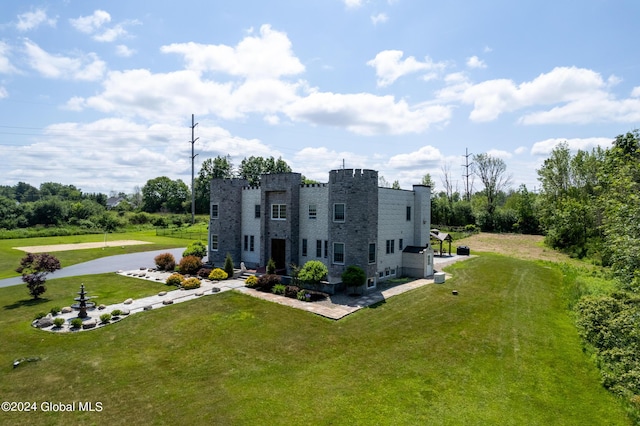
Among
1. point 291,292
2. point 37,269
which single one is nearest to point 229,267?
point 291,292

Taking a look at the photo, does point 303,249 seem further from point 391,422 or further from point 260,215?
point 391,422

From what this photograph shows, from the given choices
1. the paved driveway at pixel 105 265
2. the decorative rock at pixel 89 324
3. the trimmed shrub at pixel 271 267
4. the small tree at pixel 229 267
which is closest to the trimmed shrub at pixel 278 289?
the trimmed shrub at pixel 271 267

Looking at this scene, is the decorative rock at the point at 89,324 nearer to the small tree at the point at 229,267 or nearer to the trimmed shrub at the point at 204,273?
the trimmed shrub at the point at 204,273

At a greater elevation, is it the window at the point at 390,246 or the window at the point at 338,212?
the window at the point at 338,212

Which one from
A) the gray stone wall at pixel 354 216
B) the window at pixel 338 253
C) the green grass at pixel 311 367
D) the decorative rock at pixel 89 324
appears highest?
the gray stone wall at pixel 354 216

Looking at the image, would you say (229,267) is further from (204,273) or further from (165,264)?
(165,264)

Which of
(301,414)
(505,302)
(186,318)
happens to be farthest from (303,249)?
(301,414)
